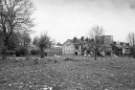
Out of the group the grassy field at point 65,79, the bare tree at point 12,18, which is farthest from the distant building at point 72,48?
the grassy field at point 65,79

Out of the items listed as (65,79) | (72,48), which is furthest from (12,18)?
(72,48)

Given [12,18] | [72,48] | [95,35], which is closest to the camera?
[12,18]

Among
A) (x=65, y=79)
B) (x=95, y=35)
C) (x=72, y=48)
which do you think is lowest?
(x=65, y=79)

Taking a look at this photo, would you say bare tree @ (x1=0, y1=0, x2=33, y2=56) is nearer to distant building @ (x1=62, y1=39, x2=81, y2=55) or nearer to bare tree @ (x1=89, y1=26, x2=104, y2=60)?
bare tree @ (x1=89, y1=26, x2=104, y2=60)

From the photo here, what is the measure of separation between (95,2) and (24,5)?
11905 millimetres

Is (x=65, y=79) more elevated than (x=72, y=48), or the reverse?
(x=72, y=48)

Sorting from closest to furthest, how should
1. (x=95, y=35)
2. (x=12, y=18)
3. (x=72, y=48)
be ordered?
(x=12, y=18)
(x=95, y=35)
(x=72, y=48)

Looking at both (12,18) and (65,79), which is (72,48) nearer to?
(12,18)

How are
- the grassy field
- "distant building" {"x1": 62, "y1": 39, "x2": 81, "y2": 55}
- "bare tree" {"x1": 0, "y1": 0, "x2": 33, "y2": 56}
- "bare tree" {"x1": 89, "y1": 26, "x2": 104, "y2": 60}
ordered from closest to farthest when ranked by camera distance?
1. the grassy field
2. "bare tree" {"x1": 0, "y1": 0, "x2": 33, "y2": 56}
3. "bare tree" {"x1": 89, "y1": 26, "x2": 104, "y2": 60}
4. "distant building" {"x1": 62, "y1": 39, "x2": 81, "y2": 55}

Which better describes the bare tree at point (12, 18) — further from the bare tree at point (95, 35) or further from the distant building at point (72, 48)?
the distant building at point (72, 48)

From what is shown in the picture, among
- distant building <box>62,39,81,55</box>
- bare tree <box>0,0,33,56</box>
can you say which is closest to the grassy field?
bare tree <box>0,0,33,56</box>

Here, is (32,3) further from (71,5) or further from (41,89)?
(41,89)

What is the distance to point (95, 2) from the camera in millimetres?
13820

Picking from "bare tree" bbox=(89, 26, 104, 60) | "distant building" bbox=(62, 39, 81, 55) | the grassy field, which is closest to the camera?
the grassy field
